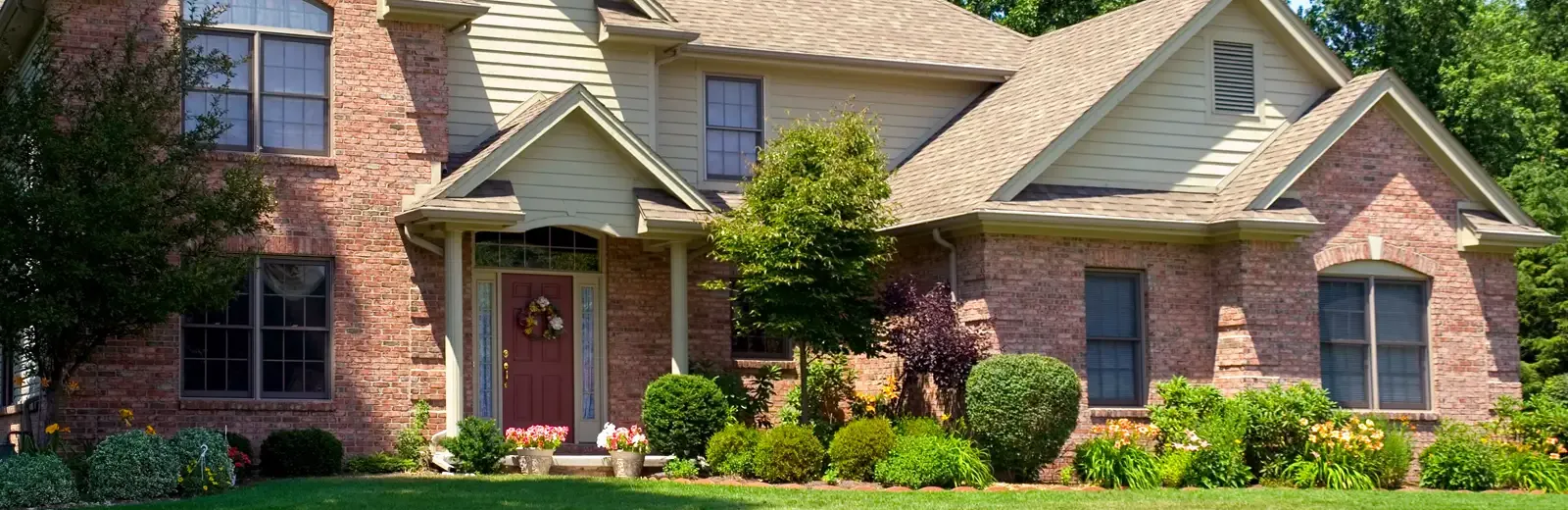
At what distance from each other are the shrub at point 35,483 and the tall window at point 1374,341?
14.4m

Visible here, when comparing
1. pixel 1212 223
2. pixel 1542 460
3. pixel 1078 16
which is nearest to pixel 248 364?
pixel 1212 223

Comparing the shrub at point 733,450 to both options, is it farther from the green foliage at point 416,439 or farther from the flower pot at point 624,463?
the green foliage at point 416,439

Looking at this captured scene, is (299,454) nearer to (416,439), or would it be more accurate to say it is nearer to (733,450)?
(416,439)

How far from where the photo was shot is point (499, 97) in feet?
71.8

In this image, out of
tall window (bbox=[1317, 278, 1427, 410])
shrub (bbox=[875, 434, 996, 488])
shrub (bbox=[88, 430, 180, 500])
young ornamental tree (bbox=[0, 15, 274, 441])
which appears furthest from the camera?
tall window (bbox=[1317, 278, 1427, 410])

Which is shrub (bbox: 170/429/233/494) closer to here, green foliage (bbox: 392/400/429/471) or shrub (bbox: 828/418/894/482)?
green foliage (bbox: 392/400/429/471)

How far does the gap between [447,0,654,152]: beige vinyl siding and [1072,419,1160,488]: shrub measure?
676 cm

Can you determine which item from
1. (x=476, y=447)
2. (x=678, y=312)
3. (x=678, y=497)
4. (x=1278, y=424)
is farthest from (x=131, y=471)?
(x=1278, y=424)

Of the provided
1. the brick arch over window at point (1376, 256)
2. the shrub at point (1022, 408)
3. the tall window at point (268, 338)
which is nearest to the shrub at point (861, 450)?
the shrub at point (1022, 408)

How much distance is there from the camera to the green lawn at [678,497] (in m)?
15.8

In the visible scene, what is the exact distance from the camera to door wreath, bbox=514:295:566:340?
21.7 m

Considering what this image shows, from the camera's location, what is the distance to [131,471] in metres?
16.5

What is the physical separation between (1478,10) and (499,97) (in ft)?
82.0

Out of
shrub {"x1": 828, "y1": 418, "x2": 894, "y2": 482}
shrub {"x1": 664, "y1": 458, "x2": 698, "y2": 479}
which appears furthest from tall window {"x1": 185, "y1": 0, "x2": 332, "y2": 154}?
shrub {"x1": 828, "y1": 418, "x2": 894, "y2": 482}
